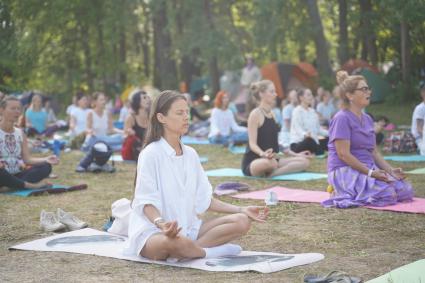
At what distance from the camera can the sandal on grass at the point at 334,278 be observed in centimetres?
389

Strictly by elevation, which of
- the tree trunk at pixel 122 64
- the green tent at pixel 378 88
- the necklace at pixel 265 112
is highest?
the tree trunk at pixel 122 64

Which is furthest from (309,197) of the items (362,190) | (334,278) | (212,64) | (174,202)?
(212,64)

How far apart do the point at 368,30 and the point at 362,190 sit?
51.3 ft

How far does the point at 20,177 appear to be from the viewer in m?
8.39

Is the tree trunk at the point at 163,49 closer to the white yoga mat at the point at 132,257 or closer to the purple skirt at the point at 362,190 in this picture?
the purple skirt at the point at 362,190

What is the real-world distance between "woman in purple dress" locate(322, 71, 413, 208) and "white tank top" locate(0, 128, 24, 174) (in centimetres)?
367

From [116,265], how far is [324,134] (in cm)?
803

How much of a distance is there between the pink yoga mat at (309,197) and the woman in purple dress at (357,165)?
127mm

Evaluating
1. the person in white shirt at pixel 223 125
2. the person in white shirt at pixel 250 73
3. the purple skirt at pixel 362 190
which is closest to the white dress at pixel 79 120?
the person in white shirt at pixel 223 125

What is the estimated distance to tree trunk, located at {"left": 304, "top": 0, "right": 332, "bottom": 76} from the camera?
2070 cm

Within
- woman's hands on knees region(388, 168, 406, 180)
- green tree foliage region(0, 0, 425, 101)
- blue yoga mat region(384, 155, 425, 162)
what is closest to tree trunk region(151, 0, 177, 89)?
green tree foliage region(0, 0, 425, 101)

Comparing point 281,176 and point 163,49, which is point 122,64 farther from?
point 281,176

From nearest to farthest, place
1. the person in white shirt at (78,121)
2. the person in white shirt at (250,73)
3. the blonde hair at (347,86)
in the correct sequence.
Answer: the blonde hair at (347,86)
the person in white shirt at (78,121)
the person in white shirt at (250,73)

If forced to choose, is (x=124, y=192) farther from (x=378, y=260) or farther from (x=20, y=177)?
(x=378, y=260)
